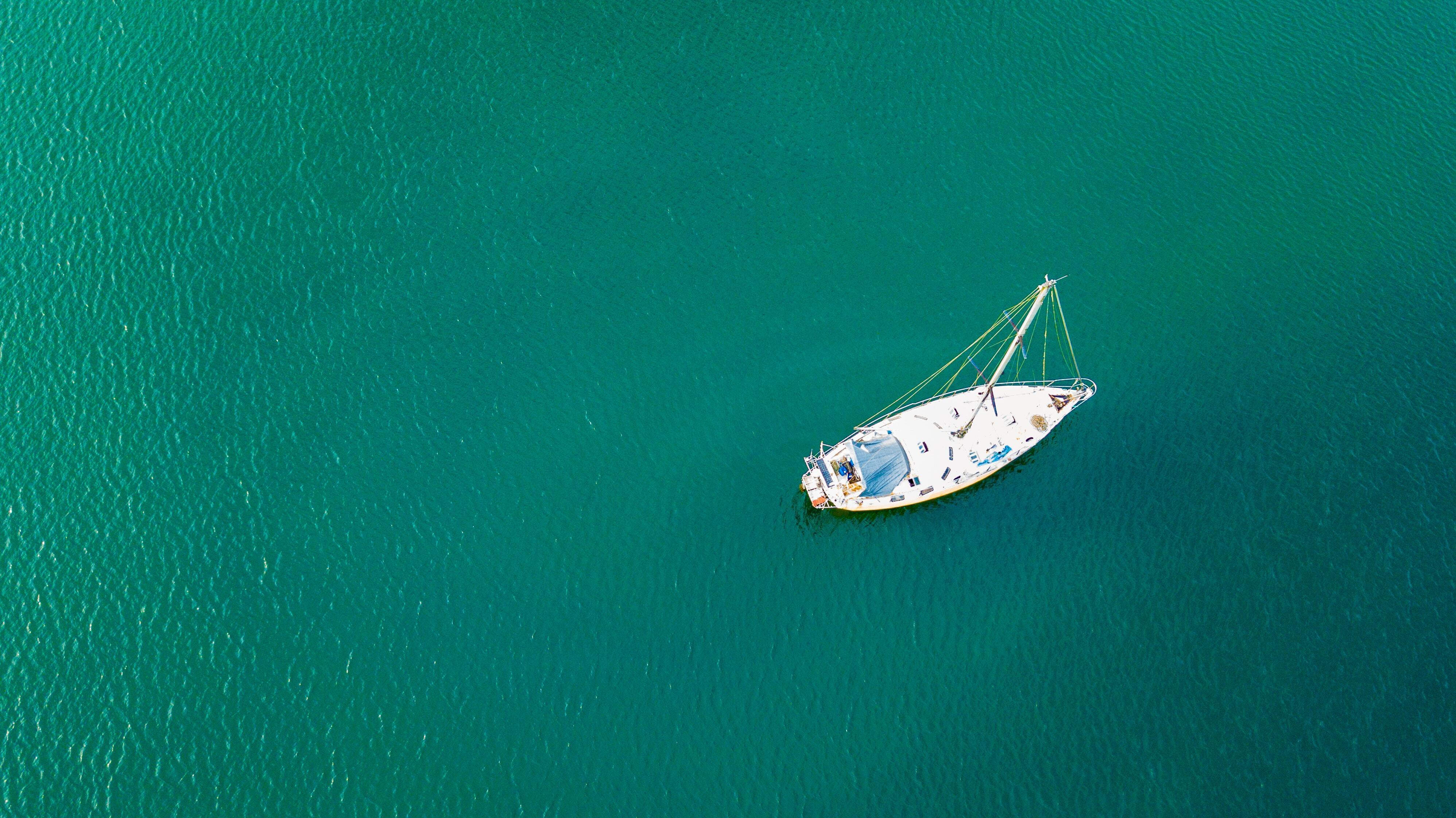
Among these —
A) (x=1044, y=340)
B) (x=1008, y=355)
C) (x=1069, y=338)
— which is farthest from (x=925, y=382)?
(x=1069, y=338)

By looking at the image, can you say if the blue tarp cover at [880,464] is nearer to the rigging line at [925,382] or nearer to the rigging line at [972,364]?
the rigging line at [925,382]

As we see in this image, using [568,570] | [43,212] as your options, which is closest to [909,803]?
[568,570]

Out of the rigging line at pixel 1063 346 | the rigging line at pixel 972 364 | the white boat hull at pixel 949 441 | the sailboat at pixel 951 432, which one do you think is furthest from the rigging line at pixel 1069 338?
the rigging line at pixel 972 364

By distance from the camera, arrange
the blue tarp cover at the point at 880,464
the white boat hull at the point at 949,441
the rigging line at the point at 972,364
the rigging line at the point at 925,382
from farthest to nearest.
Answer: the rigging line at the point at 972,364
the rigging line at the point at 925,382
the white boat hull at the point at 949,441
the blue tarp cover at the point at 880,464

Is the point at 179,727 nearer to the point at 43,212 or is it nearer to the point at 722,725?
the point at 722,725

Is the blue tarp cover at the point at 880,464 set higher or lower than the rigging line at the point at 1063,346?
lower

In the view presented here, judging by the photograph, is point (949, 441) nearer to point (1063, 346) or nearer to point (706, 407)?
point (1063, 346)

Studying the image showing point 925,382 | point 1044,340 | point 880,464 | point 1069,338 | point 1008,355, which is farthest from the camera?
point 1069,338

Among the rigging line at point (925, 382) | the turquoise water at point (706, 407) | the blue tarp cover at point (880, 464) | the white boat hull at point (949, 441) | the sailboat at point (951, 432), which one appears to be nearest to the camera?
the turquoise water at point (706, 407)
